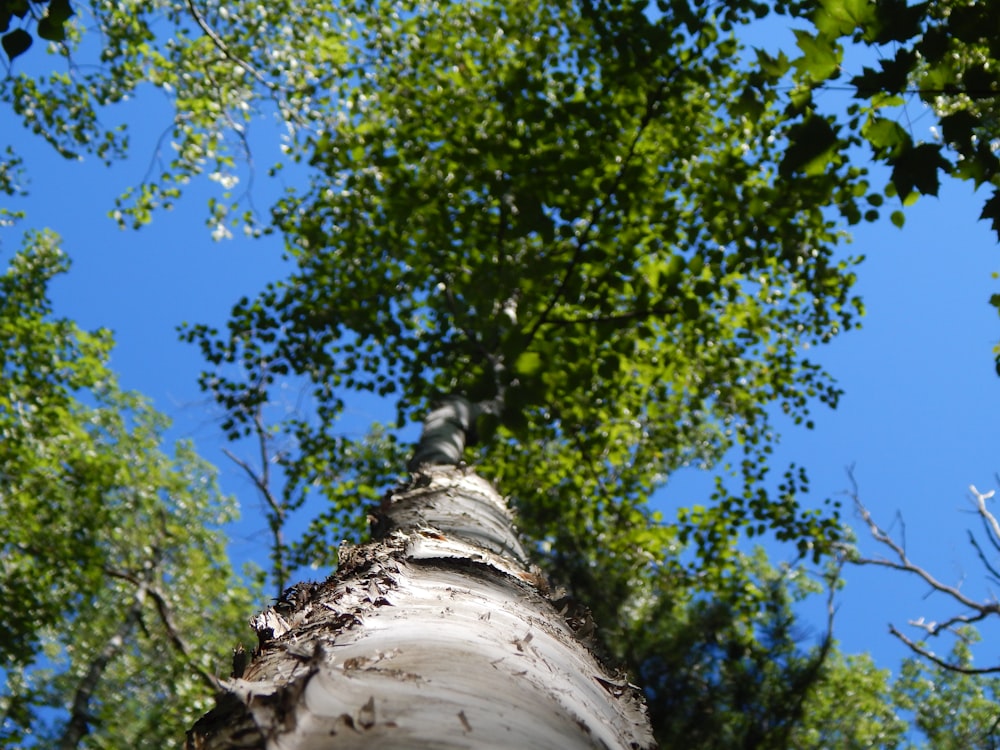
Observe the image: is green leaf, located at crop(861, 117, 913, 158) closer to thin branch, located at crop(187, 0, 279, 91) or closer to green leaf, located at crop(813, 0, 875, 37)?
green leaf, located at crop(813, 0, 875, 37)

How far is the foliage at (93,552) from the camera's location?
402 inches

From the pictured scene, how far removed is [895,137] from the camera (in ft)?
7.12

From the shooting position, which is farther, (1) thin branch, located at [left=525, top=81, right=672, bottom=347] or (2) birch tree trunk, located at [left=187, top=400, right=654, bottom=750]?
Result: (1) thin branch, located at [left=525, top=81, right=672, bottom=347]

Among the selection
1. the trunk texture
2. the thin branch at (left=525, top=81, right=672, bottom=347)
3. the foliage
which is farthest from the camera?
the foliage

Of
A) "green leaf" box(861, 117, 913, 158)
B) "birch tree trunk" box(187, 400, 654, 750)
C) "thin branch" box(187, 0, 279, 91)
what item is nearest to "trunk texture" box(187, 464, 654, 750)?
"birch tree trunk" box(187, 400, 654, 750)

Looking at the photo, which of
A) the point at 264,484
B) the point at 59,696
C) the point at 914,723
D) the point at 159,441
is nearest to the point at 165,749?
the point at 59,696

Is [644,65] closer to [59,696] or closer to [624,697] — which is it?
[624,697]

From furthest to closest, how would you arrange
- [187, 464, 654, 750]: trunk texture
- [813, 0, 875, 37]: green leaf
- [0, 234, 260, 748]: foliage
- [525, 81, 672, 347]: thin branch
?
[0, 234, 260, 748]: foliage → [525, 81, 672, 347]: thin branch → [813, 0, 875, 37]: green leaf → [187, 464, 654, 750]: trunk texture

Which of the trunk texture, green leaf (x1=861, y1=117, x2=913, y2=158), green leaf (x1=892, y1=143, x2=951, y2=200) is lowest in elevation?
the trunk texture

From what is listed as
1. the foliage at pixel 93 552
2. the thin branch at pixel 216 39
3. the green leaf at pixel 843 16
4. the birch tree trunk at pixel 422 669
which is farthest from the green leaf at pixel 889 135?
the foliage at pixel 93 552

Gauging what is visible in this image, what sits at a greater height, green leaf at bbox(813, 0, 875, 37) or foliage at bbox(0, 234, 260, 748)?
foliage at bbox(0, 234, 260, 748)

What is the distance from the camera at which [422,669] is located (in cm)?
95

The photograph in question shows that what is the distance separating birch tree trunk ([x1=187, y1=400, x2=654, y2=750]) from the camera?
2.60 feet

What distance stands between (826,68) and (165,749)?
13517 mm
